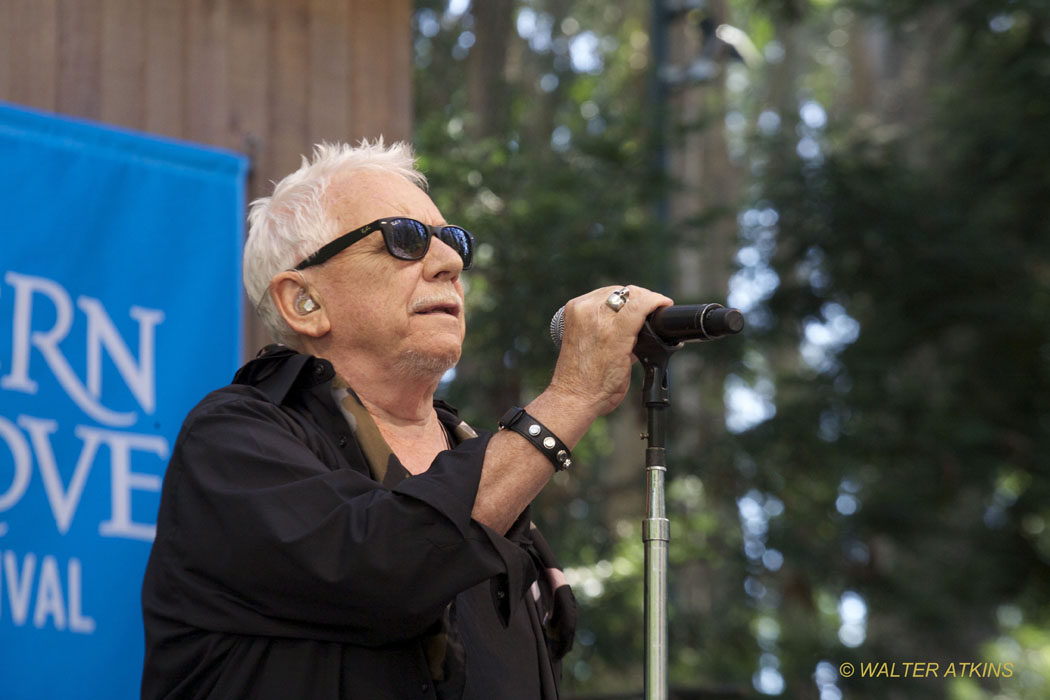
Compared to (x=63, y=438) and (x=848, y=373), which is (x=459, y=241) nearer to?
(x=63, y=438)

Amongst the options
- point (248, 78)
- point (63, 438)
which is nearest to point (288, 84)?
point (248, 78)

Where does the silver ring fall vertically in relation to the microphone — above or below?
above

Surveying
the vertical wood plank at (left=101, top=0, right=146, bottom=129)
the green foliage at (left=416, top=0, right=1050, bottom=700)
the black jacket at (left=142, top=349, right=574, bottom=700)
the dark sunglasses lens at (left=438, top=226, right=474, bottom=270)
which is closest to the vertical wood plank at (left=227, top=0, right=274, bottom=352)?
the vertical wood plank at (left=101, top=0, right=146, bottom=129)

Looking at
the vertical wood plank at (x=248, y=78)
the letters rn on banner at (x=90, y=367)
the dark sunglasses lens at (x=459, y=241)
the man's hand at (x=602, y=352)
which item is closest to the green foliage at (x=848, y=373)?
the vertical wood plank at (x=248, y=78)

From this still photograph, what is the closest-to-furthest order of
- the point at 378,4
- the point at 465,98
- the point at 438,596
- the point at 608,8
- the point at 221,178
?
the point at 438,596 < the point at 221,178 < the point at 378,4 < the point at 465,98 < the point at 608,8

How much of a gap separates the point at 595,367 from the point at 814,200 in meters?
7.82

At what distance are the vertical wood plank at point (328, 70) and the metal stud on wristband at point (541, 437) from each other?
7.43ft

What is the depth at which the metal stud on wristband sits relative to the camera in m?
1.92

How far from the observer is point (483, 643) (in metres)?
2.18

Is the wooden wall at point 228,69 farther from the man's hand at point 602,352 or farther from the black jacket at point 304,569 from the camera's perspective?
the man's hand at point 602,352

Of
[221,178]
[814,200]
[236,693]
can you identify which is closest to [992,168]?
[814,200]

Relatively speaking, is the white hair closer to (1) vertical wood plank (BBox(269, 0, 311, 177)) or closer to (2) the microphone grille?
(2) the microphone grille

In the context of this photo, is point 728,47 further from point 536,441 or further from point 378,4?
point 536,441

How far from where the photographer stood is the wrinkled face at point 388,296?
2.39 metres
